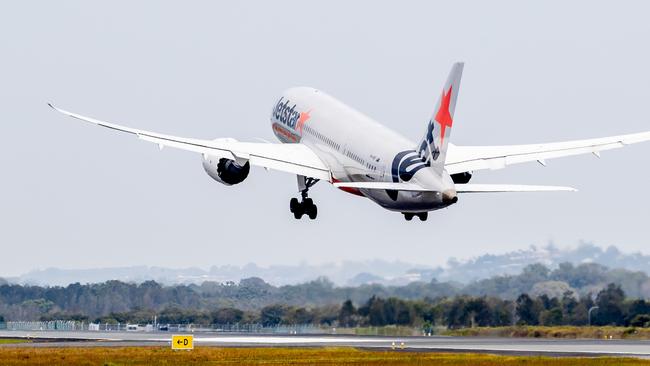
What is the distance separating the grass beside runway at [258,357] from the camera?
71.2 metres

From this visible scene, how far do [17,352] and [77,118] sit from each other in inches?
509

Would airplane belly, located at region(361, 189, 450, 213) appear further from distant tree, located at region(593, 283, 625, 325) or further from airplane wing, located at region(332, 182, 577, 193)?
distant tree, located at region(593, 283, 625, 325)

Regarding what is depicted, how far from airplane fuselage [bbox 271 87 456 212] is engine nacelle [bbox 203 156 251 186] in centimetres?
472

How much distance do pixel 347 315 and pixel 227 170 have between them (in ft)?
76.1

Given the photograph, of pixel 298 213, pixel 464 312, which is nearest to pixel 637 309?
pixel 464 312

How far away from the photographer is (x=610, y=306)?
115 metres

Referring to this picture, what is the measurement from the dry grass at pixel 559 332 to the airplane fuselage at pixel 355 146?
20.2 m

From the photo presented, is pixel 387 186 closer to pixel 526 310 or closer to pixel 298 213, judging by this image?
pixel 298 213

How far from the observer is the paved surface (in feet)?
268

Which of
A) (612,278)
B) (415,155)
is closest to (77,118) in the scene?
(415,155)

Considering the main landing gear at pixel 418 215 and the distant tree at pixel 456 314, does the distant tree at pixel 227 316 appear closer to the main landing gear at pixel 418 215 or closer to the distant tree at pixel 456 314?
the distant tree at pixel 456 314

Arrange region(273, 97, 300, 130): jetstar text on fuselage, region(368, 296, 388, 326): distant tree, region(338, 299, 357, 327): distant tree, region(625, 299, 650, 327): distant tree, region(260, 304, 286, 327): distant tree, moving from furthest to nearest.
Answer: region(260, 304, 286, 327): distant tree → region(625, 299, 650, 327): distant tree → region(338, 299, 357, 327): distant tree → region(368, 296, 388, 326): distant tree → region(273, 97, 300, 130): jetstar text on fuselage

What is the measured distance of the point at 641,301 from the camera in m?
113

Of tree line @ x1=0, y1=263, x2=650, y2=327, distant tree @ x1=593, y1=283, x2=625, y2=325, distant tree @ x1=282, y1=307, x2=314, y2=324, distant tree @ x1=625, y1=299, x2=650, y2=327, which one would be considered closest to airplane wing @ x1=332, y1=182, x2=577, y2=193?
tree line @ x1=0, y1=263, x2=650, y2=327
